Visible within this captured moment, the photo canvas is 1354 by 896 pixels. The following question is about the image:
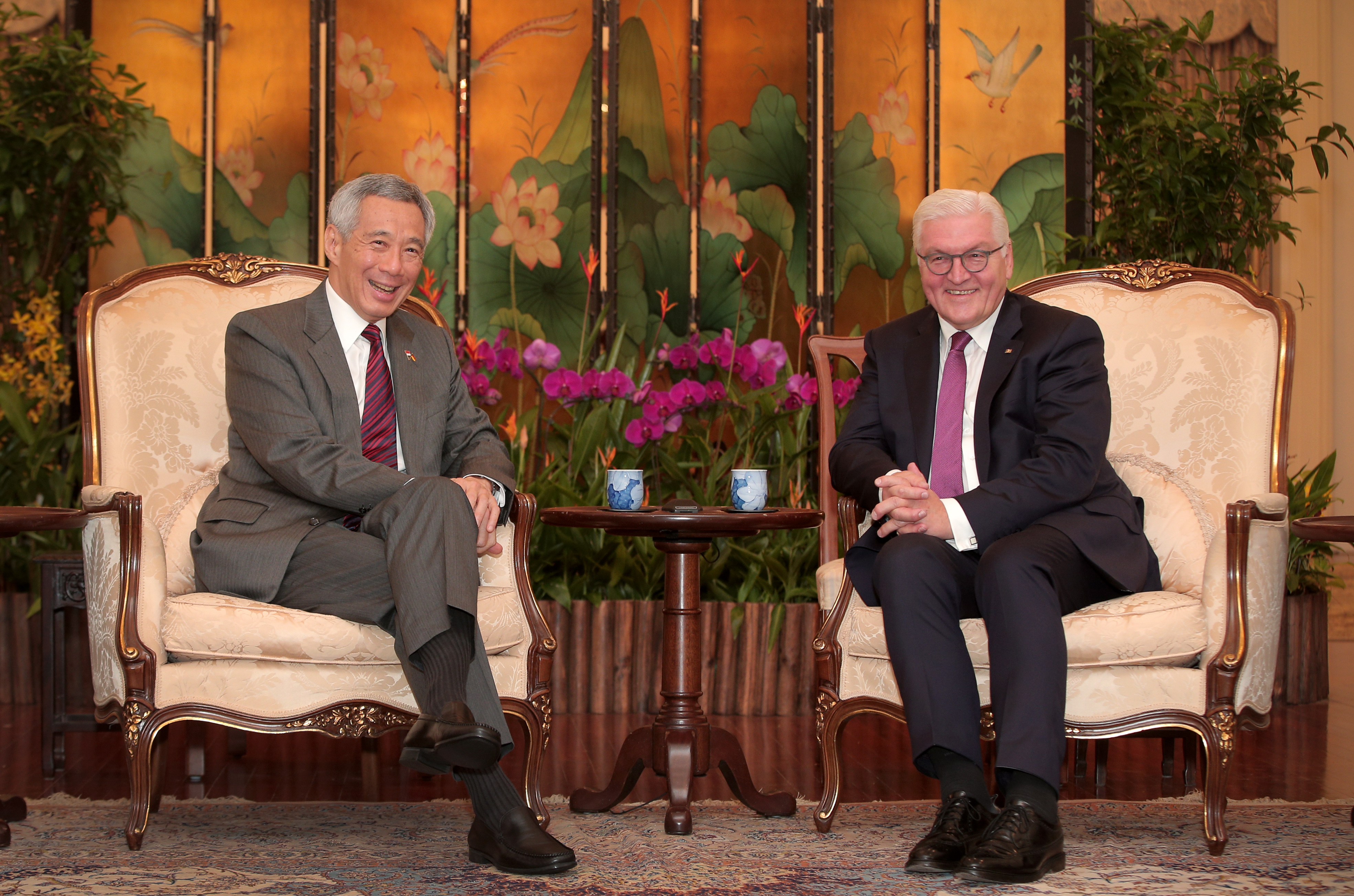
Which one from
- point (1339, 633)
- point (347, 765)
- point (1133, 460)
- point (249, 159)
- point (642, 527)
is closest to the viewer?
point (642, 527)

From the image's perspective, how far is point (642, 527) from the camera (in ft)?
7.56

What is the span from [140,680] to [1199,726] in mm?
1869

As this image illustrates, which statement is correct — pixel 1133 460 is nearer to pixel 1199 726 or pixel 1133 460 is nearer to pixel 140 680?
pixel 1199 726

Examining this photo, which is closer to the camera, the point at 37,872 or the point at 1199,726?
the point at 37,872

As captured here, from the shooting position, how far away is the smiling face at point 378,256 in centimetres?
244

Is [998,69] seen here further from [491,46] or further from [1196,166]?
[491,46]

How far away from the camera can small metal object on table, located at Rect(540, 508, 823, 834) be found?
7.60 feet

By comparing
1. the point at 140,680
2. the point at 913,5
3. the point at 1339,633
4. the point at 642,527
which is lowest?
the point at 1339,633

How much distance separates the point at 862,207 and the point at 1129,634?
140 inches

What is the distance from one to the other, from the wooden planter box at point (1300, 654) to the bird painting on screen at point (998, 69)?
2.61 meters

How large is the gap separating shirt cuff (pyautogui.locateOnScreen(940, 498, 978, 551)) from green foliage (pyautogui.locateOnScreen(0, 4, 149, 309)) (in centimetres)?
342

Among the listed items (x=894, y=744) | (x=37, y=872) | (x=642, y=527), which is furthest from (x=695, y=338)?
(x=37, y=872)

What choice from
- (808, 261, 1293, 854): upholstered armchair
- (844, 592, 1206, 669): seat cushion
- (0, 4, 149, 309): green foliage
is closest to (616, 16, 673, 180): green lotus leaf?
(0, 4, 149, 309): green foliage

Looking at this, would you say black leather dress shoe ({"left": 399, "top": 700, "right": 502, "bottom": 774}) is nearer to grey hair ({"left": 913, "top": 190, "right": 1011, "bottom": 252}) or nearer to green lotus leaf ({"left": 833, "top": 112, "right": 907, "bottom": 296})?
grey hair ({"left": 913, "top": 190, "right": 1011, "bottom": 252})
